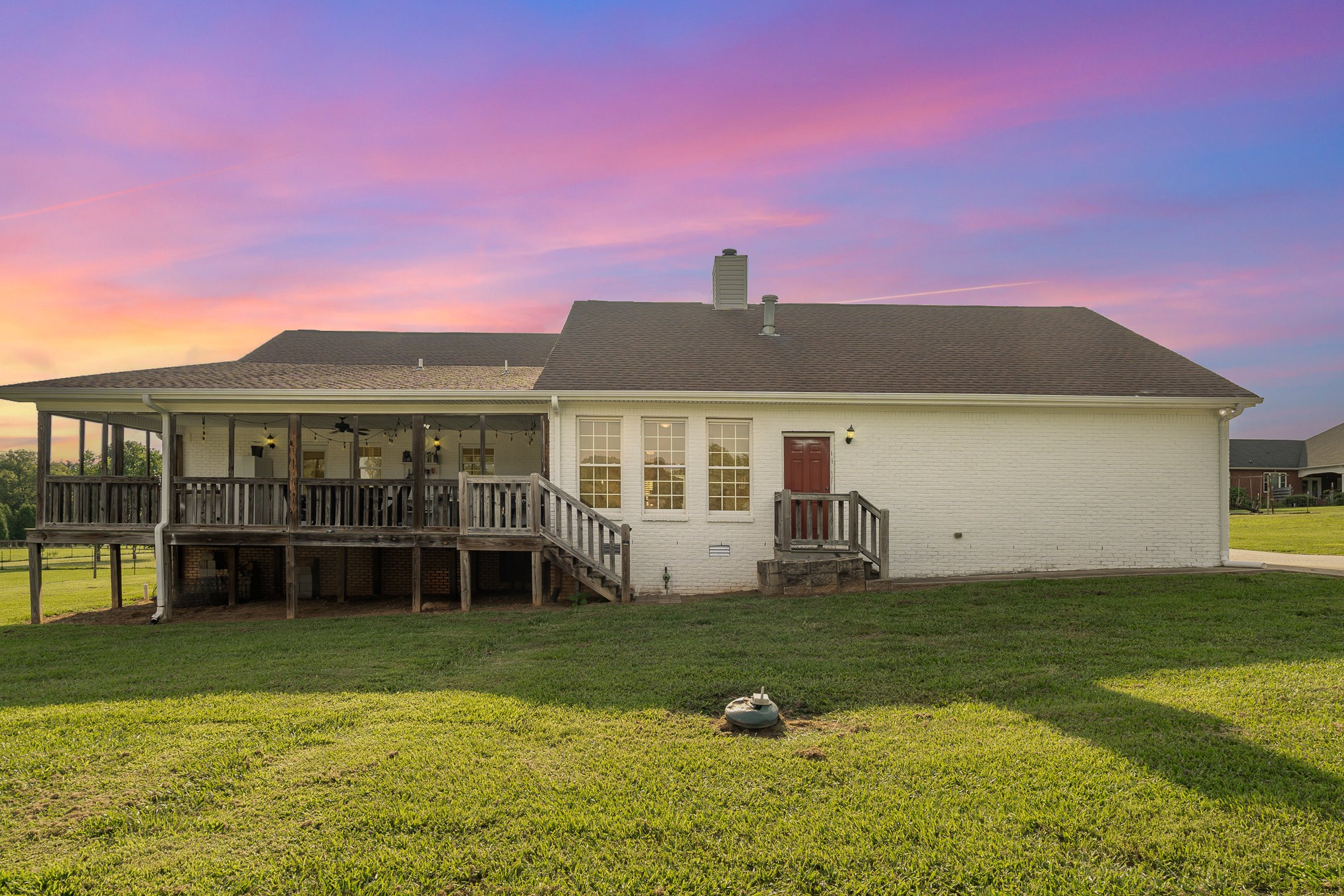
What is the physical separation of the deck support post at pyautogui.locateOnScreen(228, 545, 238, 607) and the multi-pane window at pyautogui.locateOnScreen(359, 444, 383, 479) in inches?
113

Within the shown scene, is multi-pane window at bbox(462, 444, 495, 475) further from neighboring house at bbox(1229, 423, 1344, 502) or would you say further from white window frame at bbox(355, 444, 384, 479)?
neighboring house at bbox(1229, 423, 1344, 502)

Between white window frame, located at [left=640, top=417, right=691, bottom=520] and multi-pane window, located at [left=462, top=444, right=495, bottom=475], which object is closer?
white window frame, located at [left=640, top=417, right=691, bottom=520]

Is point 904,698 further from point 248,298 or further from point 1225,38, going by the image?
point 248,298

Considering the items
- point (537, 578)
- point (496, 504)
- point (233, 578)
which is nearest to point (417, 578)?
point (496, 504)

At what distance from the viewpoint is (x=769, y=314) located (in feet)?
51.3

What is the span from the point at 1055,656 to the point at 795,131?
971 cm

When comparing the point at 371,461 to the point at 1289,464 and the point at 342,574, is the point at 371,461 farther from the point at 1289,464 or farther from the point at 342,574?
the point at 1289,464

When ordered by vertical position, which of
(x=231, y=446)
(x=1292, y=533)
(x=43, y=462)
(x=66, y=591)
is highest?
(x=231, y=446)

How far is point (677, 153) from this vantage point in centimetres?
1303

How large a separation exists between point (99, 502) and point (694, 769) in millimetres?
13264

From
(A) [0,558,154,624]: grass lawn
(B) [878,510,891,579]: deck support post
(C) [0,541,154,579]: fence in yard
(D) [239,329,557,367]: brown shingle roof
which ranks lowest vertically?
(C) [0,541,154,579]: fence in yard

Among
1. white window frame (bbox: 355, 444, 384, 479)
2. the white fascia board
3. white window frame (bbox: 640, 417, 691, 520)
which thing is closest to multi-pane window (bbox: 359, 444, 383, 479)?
white window frame (bbox: 355, 444, 384, 479)

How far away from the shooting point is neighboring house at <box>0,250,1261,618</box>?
12211 millimetres

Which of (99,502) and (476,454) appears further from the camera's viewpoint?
(476,454)
